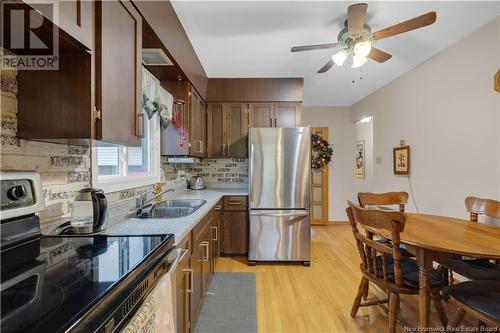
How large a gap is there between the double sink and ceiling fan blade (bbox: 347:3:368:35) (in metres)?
1.83

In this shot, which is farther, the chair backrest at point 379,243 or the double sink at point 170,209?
the double sink at point 170,209

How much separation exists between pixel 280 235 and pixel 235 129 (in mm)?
1631

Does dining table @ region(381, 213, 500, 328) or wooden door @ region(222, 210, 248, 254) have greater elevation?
dining table @ region(381, 213, 500, 328)

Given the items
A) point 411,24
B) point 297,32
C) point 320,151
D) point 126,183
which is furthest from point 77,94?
point 320,151

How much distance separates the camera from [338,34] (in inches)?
88.7

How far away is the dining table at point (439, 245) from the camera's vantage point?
133cm

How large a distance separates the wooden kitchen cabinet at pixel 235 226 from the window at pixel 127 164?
1.02 m

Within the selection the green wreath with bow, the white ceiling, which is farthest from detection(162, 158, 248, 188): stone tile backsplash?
the green wreath with bow

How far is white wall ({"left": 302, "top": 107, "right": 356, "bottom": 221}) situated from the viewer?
499cm

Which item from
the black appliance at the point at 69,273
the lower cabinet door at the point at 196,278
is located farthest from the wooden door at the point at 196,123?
the black appliance at the point at 69,273

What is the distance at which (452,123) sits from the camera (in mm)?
2582

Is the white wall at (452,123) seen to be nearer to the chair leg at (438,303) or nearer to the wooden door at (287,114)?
the chair leg at (438,303)

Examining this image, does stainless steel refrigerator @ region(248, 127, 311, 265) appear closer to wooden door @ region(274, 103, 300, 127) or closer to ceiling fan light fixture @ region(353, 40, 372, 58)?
wooden door @ region(274, 103, 300, 127)

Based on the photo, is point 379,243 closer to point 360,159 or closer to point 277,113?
point 277,113
